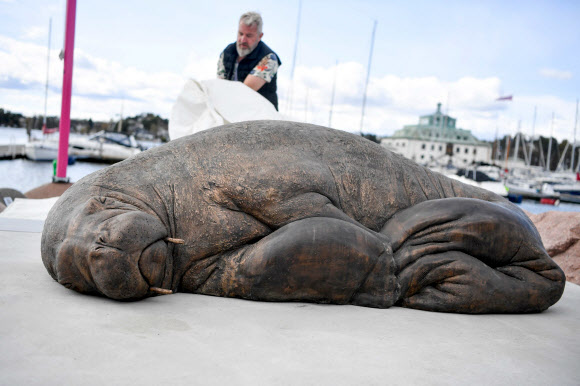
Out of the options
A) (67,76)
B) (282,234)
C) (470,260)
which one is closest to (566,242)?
(470,260)

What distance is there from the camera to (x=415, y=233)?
339 cm

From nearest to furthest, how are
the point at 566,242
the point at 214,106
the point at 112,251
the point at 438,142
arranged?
the point at 112,251
the point at 566,242
the point at 214,106
the point at 438,142

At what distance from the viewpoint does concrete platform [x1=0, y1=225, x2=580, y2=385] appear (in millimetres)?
2021

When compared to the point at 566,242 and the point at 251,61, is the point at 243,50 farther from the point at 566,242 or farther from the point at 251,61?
the point at 566,242

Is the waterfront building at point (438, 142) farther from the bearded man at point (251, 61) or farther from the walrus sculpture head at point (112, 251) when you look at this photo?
the walrus sculpture head at point (112, 251)

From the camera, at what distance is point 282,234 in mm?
3064

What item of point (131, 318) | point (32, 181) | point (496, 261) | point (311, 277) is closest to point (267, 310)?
point (311, 277)

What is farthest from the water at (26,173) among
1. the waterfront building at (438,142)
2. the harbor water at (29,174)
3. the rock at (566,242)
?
the waterfront building at (438,142)

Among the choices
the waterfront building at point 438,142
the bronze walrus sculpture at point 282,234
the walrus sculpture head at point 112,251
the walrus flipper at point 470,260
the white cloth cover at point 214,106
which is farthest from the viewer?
the waterfront building at point 438,142

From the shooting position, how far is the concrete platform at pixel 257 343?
6.63 feet

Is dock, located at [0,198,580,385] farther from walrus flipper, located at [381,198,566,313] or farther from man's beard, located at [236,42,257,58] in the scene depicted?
man's beard, located at [236,42,257,58]

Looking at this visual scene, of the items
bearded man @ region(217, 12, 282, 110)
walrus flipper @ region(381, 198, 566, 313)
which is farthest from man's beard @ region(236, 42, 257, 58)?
walrus flipper @ region(381, 198, 566, 313)

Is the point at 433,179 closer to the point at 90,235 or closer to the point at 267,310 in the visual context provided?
the point at 267,310

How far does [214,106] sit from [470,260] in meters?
3.70
